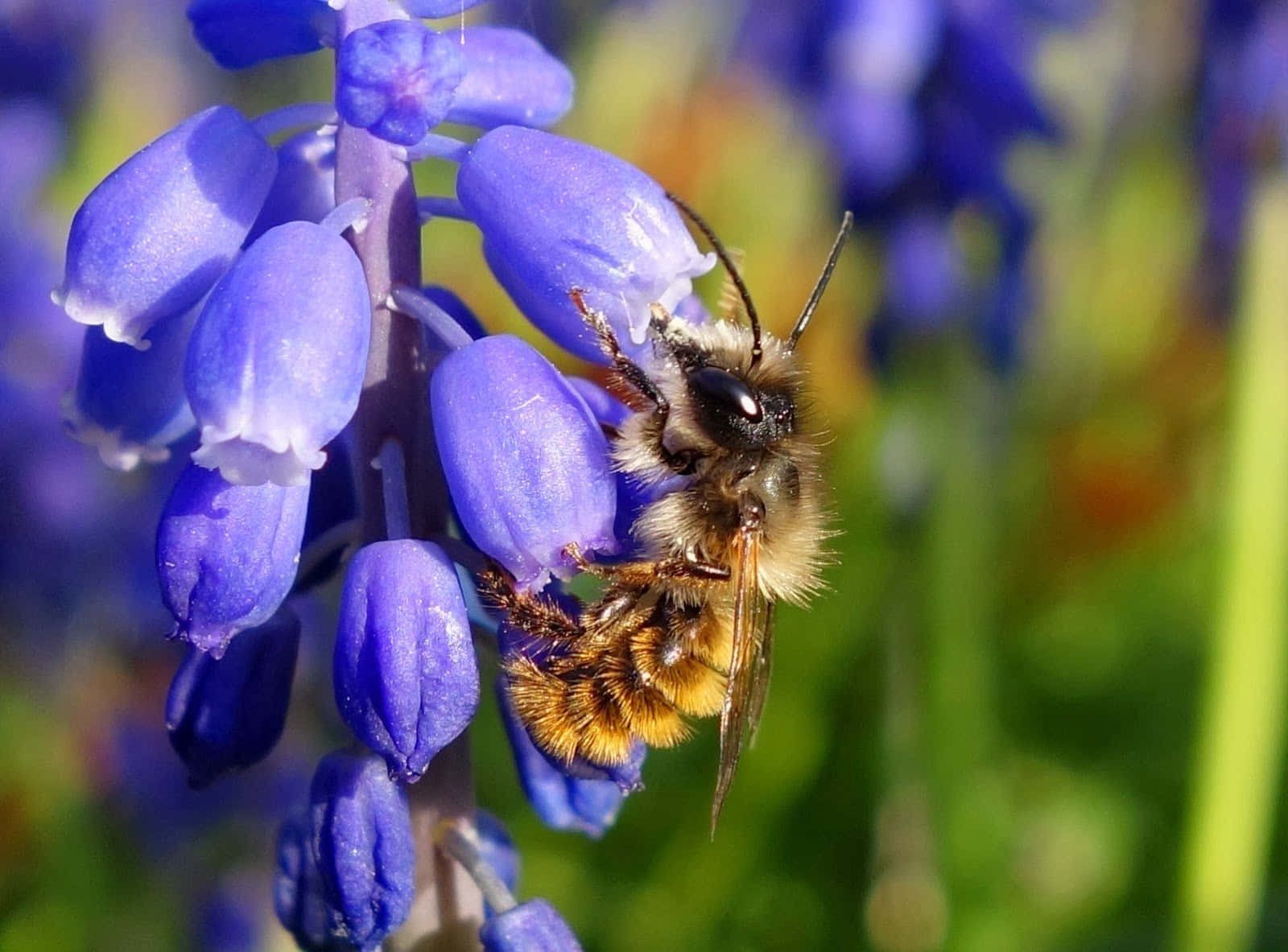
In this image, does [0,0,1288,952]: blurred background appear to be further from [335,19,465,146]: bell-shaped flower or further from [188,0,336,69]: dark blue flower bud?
[335,19,465,146]: bell-shaped flower

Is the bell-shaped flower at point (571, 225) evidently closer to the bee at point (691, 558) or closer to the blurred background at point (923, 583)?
the bee at point (691, 558)

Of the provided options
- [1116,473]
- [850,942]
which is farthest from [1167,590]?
[850,942]

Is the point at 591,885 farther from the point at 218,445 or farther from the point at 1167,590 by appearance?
the point at 218,445

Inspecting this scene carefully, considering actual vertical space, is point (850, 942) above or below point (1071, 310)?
below

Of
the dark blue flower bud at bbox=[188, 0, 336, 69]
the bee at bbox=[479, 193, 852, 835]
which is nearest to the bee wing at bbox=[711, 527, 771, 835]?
the bee at bbox=[479, 193, 852, 835]

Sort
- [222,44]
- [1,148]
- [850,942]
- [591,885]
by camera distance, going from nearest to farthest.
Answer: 1. [222,44]
2. [850,942]
3. [591,885]
4. [1,148]
